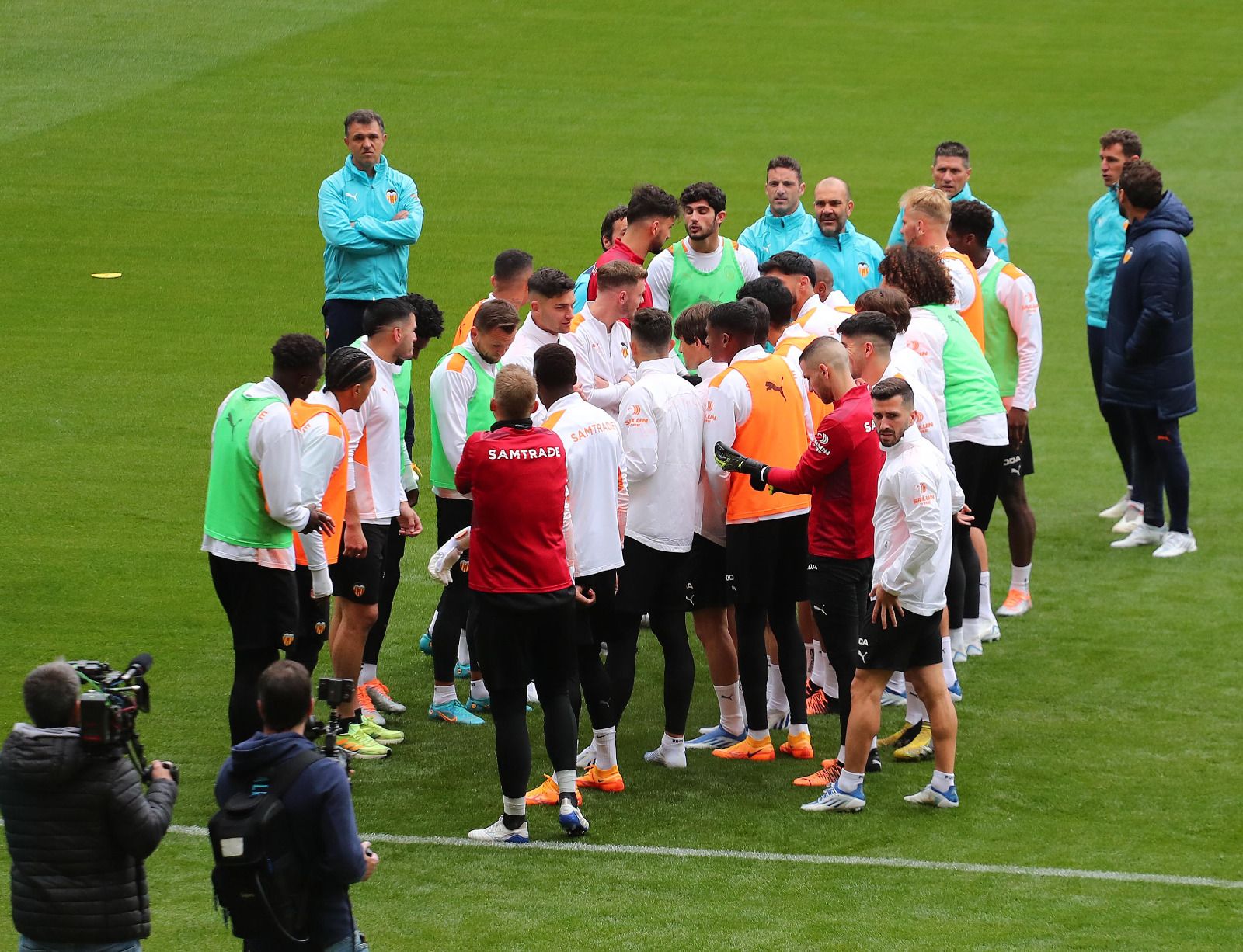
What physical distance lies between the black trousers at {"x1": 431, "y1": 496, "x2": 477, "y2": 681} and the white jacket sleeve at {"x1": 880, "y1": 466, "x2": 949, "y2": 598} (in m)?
2.23

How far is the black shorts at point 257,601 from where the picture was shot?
6.63 metres

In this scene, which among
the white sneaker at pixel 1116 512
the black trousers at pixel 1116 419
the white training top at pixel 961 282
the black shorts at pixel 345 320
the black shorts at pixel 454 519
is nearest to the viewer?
the black shorts at pixel 454 519

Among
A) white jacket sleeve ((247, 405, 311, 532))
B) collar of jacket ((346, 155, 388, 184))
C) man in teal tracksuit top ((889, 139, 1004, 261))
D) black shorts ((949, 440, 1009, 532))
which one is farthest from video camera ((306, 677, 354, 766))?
collar of jacket ((346, 155, 388, 184))

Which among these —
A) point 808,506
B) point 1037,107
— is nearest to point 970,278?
point 808,506

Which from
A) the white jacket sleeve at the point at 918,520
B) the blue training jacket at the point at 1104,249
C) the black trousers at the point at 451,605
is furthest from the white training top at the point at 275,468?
the blue training jacket at the point at 1104,249

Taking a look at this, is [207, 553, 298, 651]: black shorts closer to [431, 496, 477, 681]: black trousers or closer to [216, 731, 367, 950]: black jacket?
[431, 496, 477, 681]: black trousers

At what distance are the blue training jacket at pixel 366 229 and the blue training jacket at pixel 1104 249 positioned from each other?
4875 millimetres

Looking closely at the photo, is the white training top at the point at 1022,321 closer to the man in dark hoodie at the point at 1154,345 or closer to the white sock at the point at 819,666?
the man in dark hoodie at the point at 1154,345

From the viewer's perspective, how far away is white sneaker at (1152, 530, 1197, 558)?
10828 millimetres

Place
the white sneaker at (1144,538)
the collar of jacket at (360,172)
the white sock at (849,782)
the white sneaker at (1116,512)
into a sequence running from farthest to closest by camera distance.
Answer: the white sneaker at (1116,512)
the collar of jacket at (360,172)
the white sneaker at (1144,538)
the white sock at (849,782)

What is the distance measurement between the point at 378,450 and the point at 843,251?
12.0 ft

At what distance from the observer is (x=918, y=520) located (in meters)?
6.61

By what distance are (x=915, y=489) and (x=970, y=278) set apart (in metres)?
2.52

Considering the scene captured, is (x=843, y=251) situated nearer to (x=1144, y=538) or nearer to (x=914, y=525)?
(x=1144, y=538)
